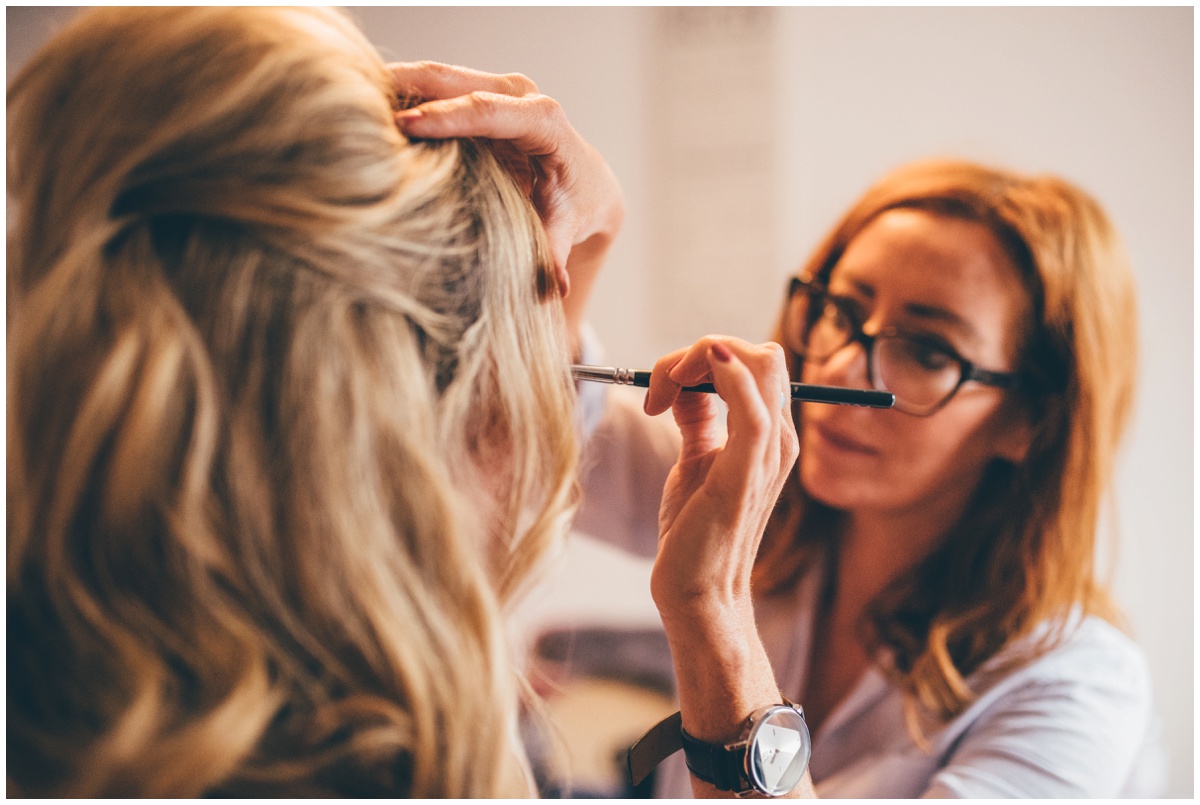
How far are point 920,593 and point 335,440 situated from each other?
736mm

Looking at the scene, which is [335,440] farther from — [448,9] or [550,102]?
[448,9]

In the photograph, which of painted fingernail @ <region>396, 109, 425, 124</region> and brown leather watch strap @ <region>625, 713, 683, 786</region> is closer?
painted fingernail @ <region>396, 109, 425, 124</region>

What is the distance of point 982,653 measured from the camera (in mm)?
785

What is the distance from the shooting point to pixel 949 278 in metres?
0.75

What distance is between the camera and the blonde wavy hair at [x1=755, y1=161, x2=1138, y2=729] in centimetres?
77

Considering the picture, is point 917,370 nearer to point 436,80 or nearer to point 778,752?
point 778,752

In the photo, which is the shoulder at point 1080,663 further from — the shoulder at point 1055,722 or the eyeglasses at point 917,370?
the eyeglasses at point 917,370

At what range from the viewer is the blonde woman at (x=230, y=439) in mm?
335

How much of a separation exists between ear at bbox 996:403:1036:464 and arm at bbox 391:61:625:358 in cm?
50

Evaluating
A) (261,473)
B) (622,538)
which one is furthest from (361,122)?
(622,538)

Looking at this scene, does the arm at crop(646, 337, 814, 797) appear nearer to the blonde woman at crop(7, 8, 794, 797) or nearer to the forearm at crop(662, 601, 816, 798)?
the forearm at crop(662, 601, 816, 798)

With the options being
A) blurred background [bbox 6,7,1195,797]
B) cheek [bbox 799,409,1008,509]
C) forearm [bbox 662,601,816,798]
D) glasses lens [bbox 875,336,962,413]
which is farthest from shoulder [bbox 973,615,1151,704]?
blurred background [bbox 6,7,1195,797]

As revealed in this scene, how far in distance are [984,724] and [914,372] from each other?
1.24ft

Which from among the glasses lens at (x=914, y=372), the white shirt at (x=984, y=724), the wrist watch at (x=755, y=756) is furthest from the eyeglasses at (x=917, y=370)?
the wrist watch at (x=755, y=756)
